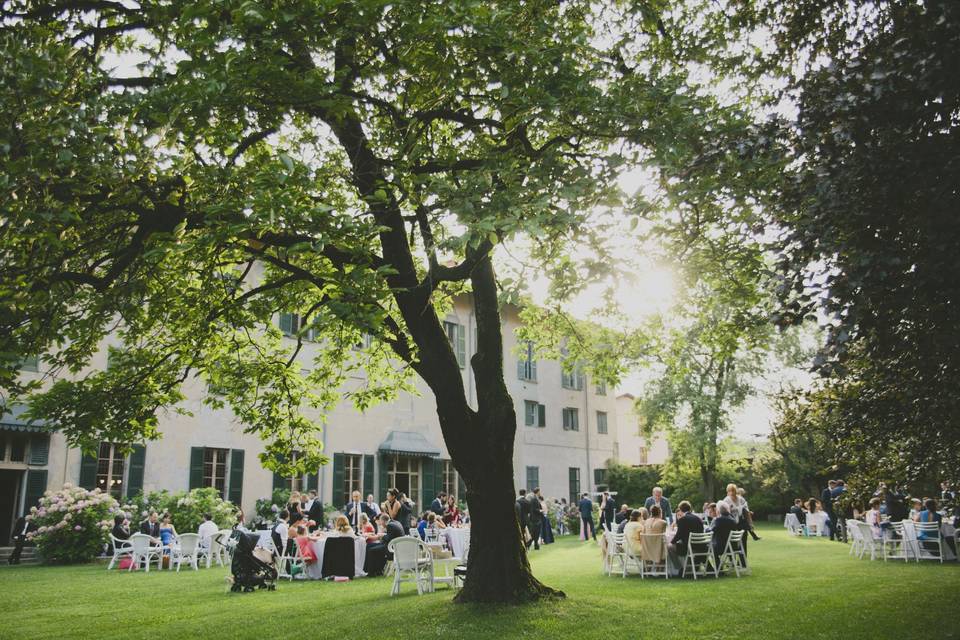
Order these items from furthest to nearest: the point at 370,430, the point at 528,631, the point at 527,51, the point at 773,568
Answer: the point at 370,430, the point at 773,568, the point at 528,631, the point at 527,51

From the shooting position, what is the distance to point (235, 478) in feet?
68.2

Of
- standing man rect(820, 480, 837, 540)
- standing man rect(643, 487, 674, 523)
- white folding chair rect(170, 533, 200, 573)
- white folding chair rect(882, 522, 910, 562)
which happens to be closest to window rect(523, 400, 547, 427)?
standing man rect(643, 487, 674, 523)

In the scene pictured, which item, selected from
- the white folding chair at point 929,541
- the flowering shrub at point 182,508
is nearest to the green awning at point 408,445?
the flowering shrub at point 182,508

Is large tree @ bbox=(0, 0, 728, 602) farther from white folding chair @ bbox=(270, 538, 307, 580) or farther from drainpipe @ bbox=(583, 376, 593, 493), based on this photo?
drainpipe @ bbox=(583, 376, 593, 493)

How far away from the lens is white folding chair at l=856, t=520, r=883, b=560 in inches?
574

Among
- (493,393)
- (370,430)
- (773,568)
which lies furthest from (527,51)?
(370,430)

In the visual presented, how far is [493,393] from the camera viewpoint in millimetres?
9797

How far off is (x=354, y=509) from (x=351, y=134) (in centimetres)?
1157

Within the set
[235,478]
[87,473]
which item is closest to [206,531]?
[87,473]

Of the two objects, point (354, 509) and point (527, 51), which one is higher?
point (527, 51)

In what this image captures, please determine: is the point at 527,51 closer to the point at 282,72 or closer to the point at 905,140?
the point at 282,72

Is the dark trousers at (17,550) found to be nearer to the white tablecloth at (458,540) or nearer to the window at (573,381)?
the white tablecloth at (458,540)

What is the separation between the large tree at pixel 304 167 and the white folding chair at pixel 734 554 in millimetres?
4656

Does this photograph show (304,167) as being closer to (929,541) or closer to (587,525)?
(929,541)
